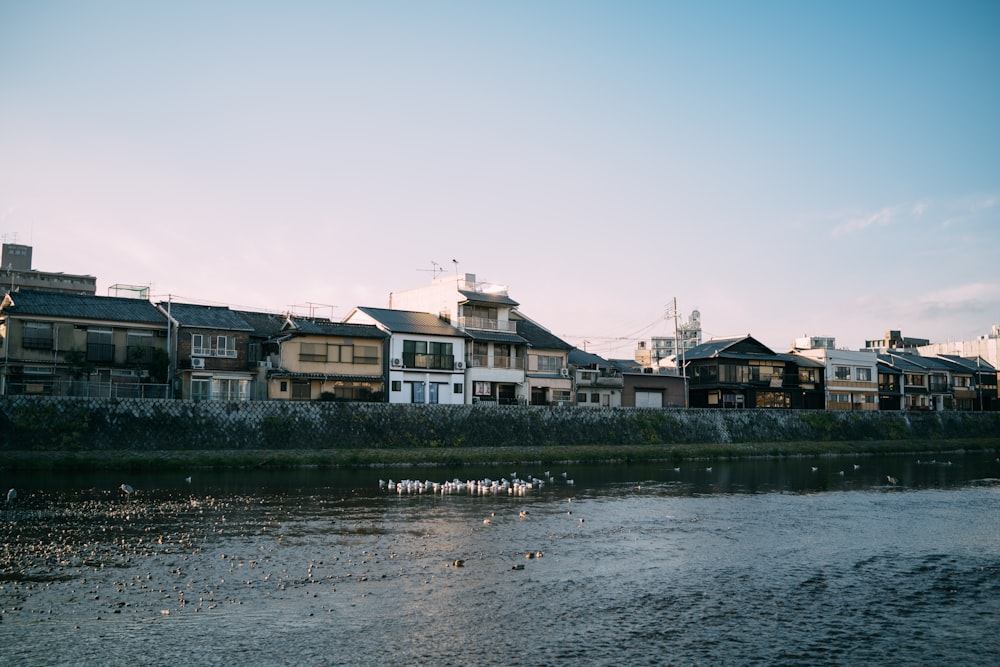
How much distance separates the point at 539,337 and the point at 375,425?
23.8 metres

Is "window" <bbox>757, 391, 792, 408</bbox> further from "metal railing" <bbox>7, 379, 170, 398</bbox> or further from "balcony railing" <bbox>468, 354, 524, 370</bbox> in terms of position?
"metal railing" <bbox>7, 379, 170, 398</bbox>

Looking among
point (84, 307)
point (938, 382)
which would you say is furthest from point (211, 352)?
point (938, 382)

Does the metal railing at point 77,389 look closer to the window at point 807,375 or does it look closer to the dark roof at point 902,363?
the window at point 807,375

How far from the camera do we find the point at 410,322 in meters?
61.6

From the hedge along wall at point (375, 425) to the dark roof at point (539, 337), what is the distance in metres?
11.1

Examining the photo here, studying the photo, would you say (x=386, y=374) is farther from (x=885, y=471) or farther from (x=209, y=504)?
(x=885, y=471)

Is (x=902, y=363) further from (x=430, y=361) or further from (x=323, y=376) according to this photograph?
(x=323, y=376)

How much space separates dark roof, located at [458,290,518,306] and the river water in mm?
31826

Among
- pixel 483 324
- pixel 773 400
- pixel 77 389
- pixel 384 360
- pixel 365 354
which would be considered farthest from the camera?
pixel 773 400

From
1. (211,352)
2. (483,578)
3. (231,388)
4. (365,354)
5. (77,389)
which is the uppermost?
(365,354)

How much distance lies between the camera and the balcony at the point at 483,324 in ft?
210

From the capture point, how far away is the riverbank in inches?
Answer: 1465

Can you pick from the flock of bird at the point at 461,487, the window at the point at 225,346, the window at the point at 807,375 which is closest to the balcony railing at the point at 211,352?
the window at the point at 225,346

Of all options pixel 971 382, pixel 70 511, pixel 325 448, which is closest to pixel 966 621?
pixel 70 511
